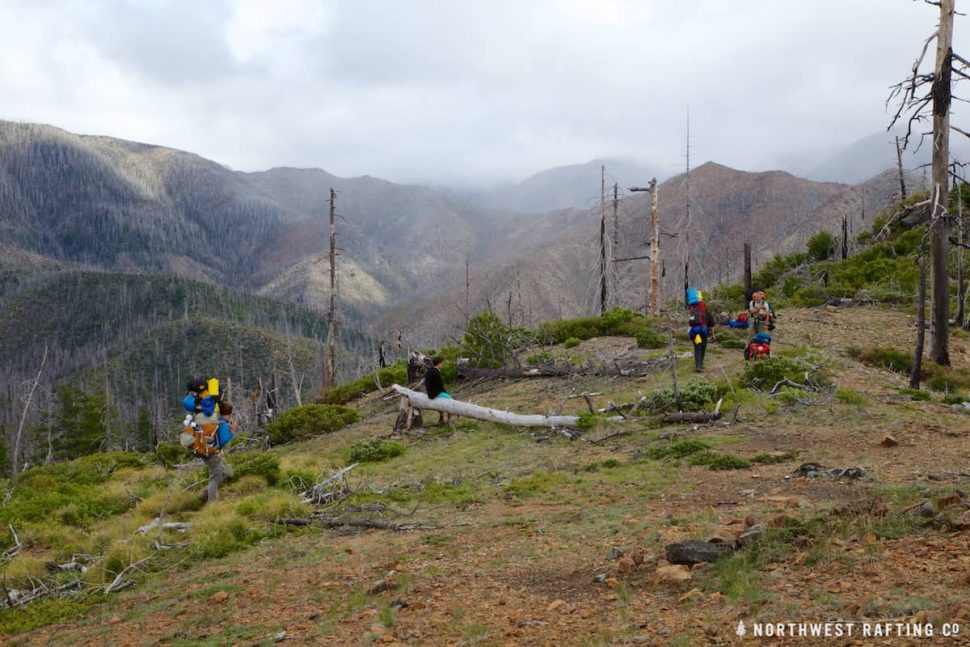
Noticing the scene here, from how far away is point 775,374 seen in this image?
1456 centimetres

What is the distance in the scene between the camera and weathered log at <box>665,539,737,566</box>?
5.54 metres

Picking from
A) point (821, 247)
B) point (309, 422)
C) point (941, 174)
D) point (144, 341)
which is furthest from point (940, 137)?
point (144, 341)

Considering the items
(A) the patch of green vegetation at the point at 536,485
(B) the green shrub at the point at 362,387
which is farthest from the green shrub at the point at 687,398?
(B) the green shrub at the point at 362,387

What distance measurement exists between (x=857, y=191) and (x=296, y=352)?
415ft

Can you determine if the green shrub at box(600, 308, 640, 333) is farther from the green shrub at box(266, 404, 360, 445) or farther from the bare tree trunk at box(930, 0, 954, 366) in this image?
the bare tree trunk at box(930, 0, 954, 366)

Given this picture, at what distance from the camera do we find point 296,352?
467 ft

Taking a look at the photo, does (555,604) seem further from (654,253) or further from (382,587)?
(654,253)

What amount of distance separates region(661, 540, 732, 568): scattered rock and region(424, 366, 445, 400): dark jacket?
10.3 meters

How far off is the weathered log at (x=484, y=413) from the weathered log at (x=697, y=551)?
8.27 m

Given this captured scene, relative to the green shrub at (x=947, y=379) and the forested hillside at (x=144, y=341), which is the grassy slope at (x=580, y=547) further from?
the forested hillside at (x=144, y=341)

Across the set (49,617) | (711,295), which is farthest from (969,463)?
(711,295)

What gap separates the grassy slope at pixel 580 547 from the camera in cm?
477

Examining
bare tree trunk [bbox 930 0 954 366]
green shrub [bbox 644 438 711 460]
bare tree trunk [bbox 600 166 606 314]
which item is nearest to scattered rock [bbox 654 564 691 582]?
green shrub [bbox 644 438 711 460]

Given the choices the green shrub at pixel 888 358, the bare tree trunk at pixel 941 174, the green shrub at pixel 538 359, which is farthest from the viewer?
the green shrub at pixel 538 359
